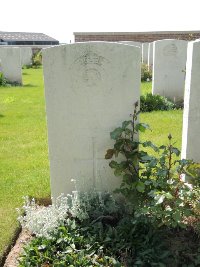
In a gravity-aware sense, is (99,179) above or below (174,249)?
above

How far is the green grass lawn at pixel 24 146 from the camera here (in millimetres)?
3863

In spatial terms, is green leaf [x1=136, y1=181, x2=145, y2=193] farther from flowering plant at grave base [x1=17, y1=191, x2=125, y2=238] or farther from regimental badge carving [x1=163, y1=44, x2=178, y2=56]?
regimental badge carving [x1=163, y1=44, x2=178, y2=56]

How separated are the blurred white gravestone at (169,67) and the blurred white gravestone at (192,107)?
5.15m

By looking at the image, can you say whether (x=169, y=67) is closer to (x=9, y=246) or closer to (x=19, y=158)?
(x=19, y=158)

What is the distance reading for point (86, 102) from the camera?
3.14 meters

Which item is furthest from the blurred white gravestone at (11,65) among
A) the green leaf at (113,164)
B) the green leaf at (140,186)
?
the green leaf at (140,186)

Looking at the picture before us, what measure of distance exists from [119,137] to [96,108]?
1.17 feet

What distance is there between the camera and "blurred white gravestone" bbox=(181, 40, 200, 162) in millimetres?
3402

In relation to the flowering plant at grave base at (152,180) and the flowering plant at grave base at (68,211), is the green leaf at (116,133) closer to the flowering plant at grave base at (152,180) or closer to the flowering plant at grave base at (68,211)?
the flowering plant at grave base at (152,180)

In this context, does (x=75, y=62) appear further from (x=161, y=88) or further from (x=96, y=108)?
(x=161, y=88)

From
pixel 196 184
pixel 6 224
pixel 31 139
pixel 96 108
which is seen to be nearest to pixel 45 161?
pixel 31 139

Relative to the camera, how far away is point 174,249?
114 inches

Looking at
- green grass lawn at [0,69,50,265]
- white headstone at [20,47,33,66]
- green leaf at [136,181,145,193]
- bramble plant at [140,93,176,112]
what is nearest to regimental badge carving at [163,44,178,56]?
bramble plant at [140,93,176,112]

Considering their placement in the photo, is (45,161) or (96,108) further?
(45,161)
